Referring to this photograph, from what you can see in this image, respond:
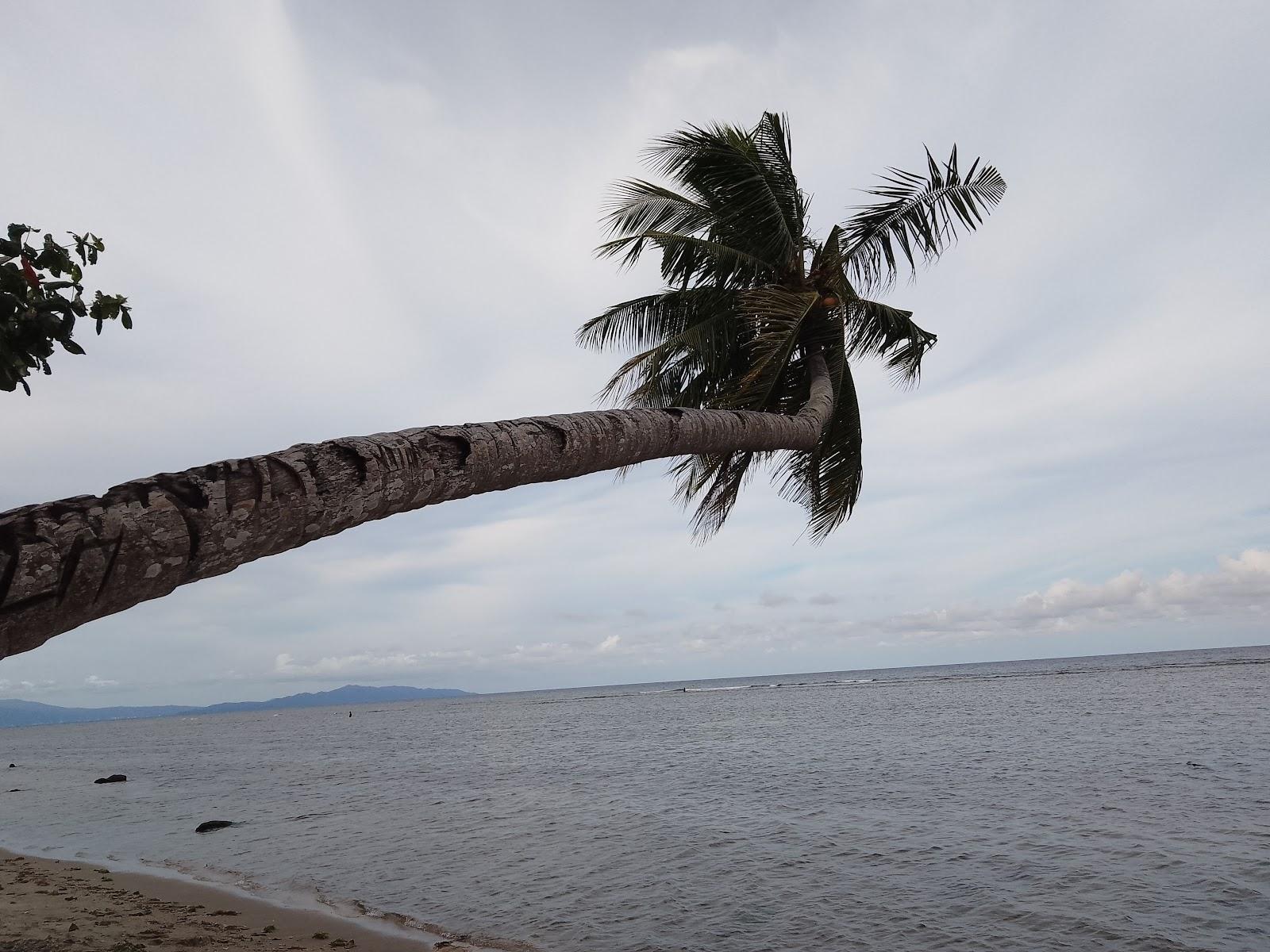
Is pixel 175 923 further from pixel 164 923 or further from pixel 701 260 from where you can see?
pixel 701 260

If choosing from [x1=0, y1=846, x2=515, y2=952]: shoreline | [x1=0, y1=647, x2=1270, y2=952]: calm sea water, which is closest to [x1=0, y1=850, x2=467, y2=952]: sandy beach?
[x1=0, y1=846, x2=515, y2=952]: shoreline

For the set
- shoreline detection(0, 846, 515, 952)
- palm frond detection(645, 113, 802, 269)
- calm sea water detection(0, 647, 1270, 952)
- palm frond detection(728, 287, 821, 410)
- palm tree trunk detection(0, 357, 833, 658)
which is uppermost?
palm frond detection(645, 113, 802, 269)

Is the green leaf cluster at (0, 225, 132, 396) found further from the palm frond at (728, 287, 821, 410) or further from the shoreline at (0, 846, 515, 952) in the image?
the shoreline at (0, 846, 515, 952)

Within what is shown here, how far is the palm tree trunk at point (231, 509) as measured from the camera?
1895mm

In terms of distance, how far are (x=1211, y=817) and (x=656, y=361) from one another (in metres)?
12.6

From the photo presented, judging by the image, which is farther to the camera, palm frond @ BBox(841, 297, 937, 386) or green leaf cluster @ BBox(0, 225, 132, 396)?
palm frond @ BBox(841, 297, 937, 386)

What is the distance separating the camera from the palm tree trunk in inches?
74.6

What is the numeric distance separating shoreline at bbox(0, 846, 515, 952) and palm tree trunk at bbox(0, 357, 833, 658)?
289 inches

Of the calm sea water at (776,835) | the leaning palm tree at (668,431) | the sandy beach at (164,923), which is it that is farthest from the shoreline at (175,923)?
the leaning palm tree at (668,431)

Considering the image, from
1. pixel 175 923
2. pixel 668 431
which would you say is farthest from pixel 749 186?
pixel 175 923

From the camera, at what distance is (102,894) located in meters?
11.0

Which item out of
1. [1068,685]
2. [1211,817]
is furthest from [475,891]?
[1068,685]

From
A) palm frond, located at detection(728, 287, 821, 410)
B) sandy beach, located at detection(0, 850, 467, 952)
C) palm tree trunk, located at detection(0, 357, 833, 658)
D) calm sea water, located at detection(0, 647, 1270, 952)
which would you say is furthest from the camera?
calm sea water, located at detection(0, 647, 1270, 952)

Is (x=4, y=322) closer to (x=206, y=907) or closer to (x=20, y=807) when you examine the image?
(x=206, y=907)
